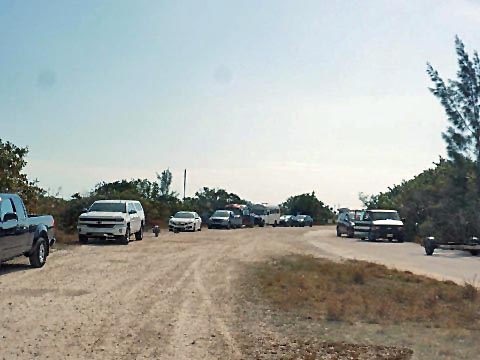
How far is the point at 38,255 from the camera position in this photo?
17719 millimetres

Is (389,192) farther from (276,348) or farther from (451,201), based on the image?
(276,348)

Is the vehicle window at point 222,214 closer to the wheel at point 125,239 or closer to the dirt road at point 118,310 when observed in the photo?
the wheel at point 125,239

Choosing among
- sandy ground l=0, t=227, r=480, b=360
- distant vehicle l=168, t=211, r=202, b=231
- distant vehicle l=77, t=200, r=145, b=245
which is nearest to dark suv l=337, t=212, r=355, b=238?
distant vehicle l=168, t=211, r=202, b=231

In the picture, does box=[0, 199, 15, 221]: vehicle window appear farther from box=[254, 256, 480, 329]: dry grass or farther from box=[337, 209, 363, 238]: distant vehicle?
box=[337, 209, 363, 238]: distant vehicle

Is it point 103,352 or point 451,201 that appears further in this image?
point 451,201

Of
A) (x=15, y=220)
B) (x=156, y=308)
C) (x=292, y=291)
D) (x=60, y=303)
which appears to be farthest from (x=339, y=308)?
(x=15, y=220)

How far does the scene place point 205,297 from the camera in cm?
1284

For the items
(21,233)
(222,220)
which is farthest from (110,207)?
(222,220)

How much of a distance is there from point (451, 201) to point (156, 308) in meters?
26.4

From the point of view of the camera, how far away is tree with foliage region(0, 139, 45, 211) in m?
25.6

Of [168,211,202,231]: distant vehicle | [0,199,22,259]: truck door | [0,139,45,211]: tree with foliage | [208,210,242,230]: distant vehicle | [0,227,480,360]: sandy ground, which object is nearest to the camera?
[0,227,480,360]: sandy ground

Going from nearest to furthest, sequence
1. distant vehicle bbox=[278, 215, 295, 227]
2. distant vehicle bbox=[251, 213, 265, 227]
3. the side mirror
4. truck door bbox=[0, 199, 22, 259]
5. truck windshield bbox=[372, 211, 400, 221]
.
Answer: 1. truck door bbox=[0, 199, 22, 259]
2. the side mirror
3. truck windshield bbox=[372, 211, 400, 221]
4. distant vehicle bbox=[251, 213, 265, 227]
5. distant vehicle bbox=[278, 215, 295, 227]

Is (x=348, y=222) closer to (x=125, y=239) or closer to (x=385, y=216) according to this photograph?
(x=385, y=216)

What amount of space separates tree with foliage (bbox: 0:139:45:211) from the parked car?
882 inches
